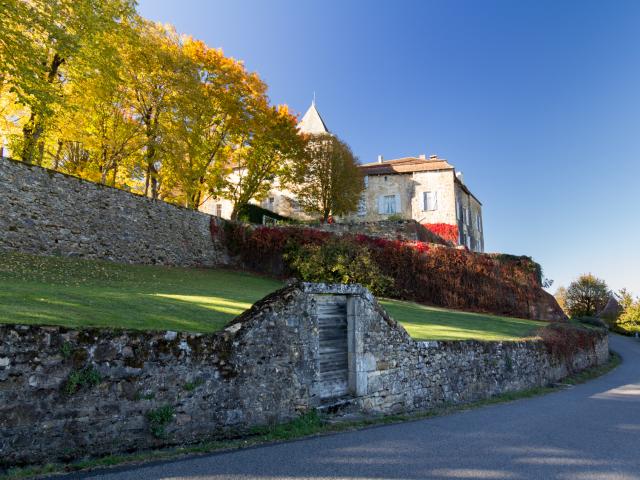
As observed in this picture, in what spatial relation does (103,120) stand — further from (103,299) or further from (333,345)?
(333,345)

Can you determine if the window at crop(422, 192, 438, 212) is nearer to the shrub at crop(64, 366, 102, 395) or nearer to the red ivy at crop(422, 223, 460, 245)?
the red ivy at crop(422, 223, 460, 245)

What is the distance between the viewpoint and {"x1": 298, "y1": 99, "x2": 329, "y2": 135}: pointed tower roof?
46656mm

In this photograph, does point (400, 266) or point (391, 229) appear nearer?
point (400, 266)

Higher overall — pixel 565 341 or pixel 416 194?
pixel 416 194

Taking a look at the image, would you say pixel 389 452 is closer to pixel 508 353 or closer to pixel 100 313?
pixel 100 313

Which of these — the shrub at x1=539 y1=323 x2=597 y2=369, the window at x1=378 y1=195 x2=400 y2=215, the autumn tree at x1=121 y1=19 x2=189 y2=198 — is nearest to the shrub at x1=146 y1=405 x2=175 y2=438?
the shrub at x1=539 y1=323 x2=597 y2=369

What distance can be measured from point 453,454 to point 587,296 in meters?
56.1

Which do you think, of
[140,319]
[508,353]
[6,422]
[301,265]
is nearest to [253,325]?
[140,319]

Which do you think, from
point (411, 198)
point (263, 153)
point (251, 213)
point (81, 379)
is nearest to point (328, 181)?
point (263, 153)

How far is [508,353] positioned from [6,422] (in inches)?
474

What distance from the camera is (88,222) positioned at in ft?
55.2

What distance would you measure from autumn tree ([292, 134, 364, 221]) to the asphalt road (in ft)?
87.3

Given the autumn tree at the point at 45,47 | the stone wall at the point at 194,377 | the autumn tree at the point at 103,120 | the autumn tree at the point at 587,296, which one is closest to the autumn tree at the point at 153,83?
the autumn tree at the point at 103,120

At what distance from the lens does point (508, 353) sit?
40.7ft
